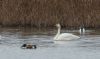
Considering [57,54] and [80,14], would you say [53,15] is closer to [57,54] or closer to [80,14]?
[80,14]

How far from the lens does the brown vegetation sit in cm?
2416

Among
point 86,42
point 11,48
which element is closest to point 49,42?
point 86,42

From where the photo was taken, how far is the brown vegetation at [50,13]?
24.2 m

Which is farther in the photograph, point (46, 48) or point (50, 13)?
point (50, 13)

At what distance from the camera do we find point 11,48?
53.3 ft

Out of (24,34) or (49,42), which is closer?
(49,42)

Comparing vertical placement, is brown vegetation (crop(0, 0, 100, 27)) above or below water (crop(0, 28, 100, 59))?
above

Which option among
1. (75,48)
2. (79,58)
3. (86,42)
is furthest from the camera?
(86,42)

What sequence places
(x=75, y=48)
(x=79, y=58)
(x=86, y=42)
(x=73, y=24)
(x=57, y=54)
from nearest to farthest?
(x=79, y=58) < (x=57, y=54) < (x=75, y=48) < (x=86, y=42) < (x=73, y=24)

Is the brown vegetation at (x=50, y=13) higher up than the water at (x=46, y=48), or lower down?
higher up

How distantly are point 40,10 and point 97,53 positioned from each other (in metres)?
10.1

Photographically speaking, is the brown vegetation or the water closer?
the water

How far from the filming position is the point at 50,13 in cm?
2466

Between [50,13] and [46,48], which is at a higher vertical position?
[50,13]
